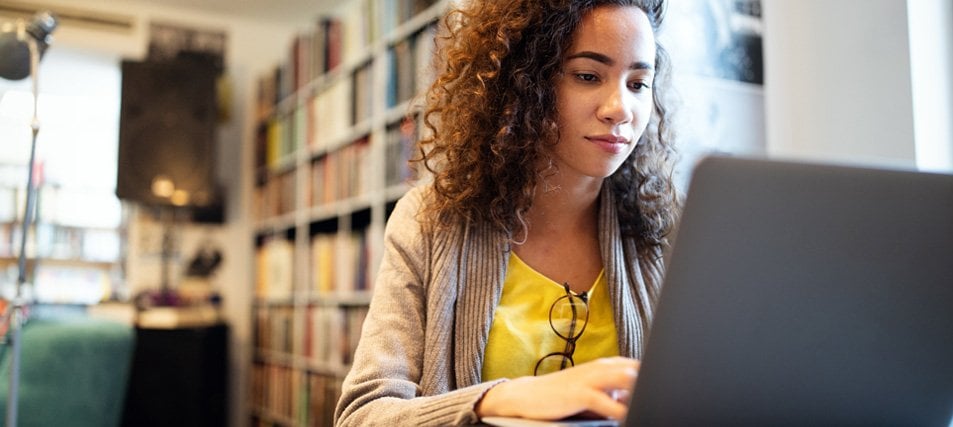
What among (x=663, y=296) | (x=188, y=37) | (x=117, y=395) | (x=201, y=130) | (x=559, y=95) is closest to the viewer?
(x=663, y=296)

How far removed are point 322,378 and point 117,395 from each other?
43.1 inches

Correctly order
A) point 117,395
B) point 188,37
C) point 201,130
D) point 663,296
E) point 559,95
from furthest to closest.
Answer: point 188,37
point 201,130
point 117,395
point 559,95
point 663,296

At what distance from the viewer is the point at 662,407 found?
0.60 m

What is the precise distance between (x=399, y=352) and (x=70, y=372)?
1.56 m

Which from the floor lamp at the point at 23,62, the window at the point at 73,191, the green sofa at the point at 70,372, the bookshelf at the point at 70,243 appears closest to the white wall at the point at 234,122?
the window at the point at 73,191

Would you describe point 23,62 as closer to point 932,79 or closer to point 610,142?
point 610,142

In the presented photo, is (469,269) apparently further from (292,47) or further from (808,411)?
(292,47)

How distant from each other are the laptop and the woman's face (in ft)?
1.29

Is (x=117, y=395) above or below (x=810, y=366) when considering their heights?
below

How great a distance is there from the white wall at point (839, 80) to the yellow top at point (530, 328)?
0.68m

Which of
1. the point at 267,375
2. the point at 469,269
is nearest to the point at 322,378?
the point at 267,375

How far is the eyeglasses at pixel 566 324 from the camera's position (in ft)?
3.28

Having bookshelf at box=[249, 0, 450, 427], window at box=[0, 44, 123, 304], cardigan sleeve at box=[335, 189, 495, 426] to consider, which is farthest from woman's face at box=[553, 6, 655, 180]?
window at box=[0, 44, 123, 304]

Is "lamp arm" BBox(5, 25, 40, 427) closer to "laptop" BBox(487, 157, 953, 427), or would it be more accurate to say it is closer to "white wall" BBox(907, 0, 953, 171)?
"laptop" BBox(487, 157, 953, 427)
